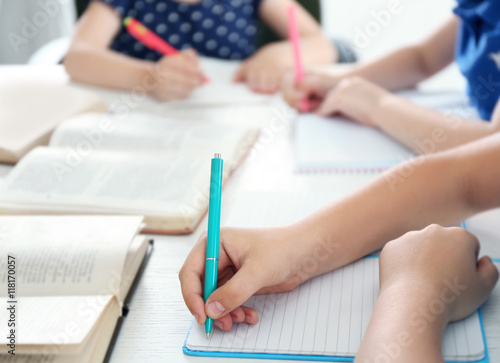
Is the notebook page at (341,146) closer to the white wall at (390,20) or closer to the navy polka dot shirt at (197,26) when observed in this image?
the navy polka dot shirt at (197,26)

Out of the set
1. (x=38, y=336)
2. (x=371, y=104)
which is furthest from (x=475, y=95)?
(x=38, y=336)

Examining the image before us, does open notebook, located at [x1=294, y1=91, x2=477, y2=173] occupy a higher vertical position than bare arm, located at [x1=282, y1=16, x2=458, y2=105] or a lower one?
higher

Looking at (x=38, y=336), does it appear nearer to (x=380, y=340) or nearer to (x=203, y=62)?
(x=380, y=340)

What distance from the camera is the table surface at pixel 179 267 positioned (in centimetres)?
49

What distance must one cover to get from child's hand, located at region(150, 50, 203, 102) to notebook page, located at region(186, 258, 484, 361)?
0.67m

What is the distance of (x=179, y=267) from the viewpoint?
606mm

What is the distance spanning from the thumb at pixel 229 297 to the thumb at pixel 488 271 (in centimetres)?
21

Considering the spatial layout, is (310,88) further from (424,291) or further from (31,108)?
(424,291)

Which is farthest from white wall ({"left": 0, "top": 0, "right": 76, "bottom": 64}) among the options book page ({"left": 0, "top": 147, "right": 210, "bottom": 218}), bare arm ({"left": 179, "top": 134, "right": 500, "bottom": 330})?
bare arm ({"left": 179, "top": 134, "right": 500, "bottom": 330})

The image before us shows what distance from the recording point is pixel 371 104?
987 millimetres

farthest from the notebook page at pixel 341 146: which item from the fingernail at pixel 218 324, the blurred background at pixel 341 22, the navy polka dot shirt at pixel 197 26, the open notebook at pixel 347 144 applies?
the blurred background at pixel 341 22

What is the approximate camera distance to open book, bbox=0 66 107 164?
883 millimetres

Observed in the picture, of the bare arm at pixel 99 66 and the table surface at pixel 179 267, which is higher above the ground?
the table surface at pixel 179 267
